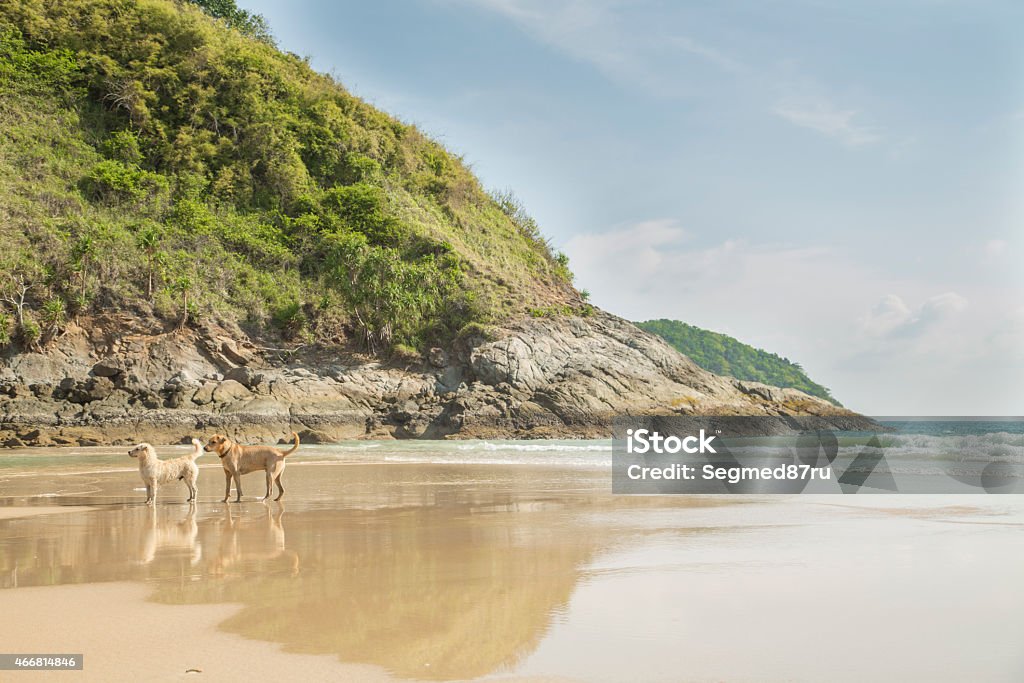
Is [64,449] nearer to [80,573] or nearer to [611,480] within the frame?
[611,480]

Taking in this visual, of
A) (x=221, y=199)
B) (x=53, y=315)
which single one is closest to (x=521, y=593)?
(x=53, y=315)

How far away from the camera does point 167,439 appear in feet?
82.6

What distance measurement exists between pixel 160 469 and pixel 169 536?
112 inches

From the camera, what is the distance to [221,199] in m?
38.1

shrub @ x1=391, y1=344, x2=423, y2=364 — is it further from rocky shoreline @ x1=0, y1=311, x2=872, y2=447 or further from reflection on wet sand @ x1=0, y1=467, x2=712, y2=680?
reflection on wet sand @ x1=0, y1=467, x2=712, y2=680

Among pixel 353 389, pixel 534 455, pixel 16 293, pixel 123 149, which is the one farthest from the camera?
pixel 123 149

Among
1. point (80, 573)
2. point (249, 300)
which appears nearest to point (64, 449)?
point (249, 300)

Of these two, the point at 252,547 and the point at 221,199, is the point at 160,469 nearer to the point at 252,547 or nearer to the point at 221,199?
the point at 252,547

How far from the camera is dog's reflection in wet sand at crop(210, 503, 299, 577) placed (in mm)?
5636

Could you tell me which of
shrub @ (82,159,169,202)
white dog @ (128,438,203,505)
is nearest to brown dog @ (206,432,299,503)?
white dog @ (128,438,203,505)

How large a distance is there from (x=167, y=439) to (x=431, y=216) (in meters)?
19.9

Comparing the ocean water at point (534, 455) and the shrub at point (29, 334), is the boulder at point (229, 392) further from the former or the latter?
the shrub at point (29, 334)

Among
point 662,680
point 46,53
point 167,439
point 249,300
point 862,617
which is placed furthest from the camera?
point 46,53

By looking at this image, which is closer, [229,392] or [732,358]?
[229,392]
